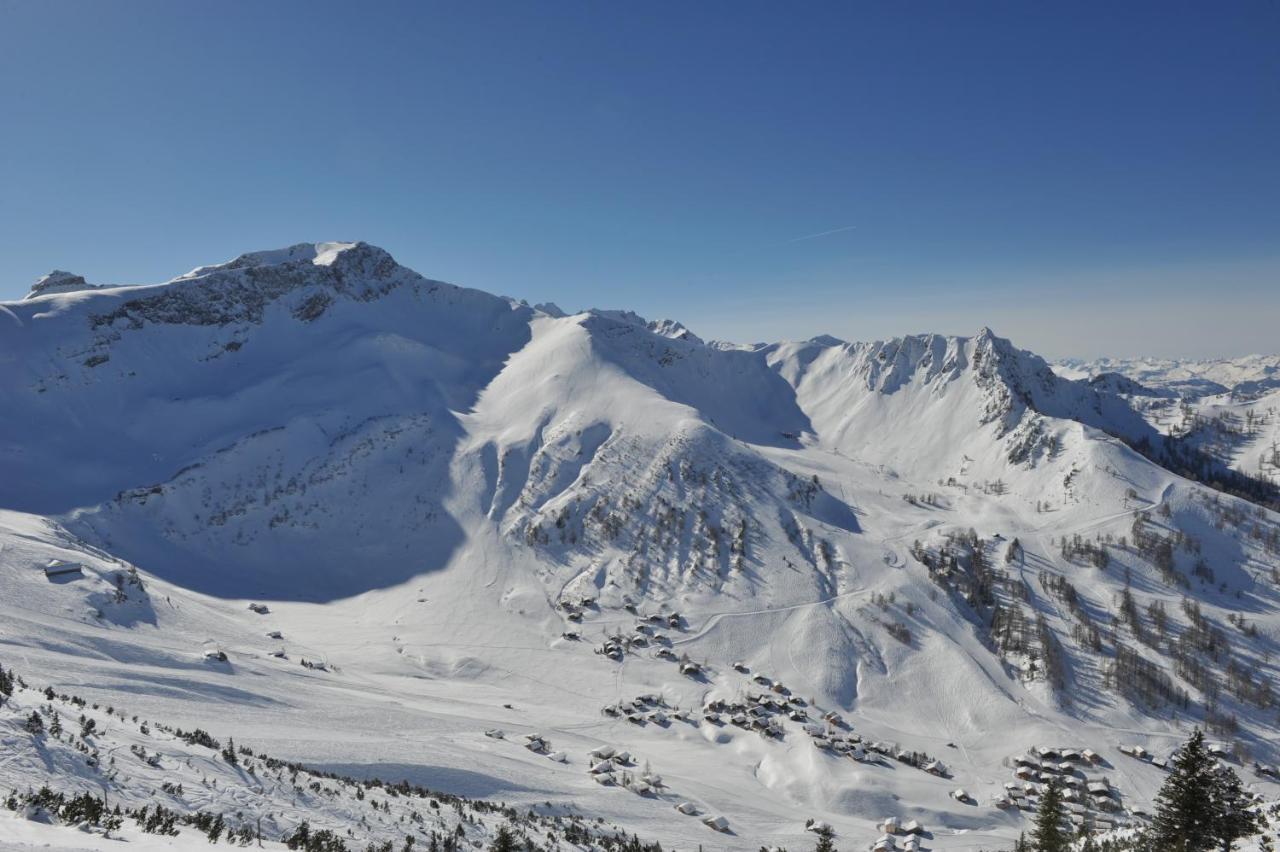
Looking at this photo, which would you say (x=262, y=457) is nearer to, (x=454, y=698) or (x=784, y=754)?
(x=454, y=698)

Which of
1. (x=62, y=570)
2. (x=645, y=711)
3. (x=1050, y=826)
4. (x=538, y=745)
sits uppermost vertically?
(x=1050, y=826)

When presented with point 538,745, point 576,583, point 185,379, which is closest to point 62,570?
point 538,745

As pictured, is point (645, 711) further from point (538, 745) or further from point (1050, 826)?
point (1050, 826)

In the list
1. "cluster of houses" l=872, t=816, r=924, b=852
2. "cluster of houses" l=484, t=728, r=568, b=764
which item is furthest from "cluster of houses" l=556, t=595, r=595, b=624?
"cluster of houses" l=872, t=816, r=924, b=852

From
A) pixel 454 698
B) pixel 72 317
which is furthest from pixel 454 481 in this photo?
pixel 72 317

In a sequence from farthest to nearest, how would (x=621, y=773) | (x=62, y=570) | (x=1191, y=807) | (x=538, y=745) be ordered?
(x=62, y=570) < (x=538, y=745) < (x=621, y=773) < (x=1191, y=807)
